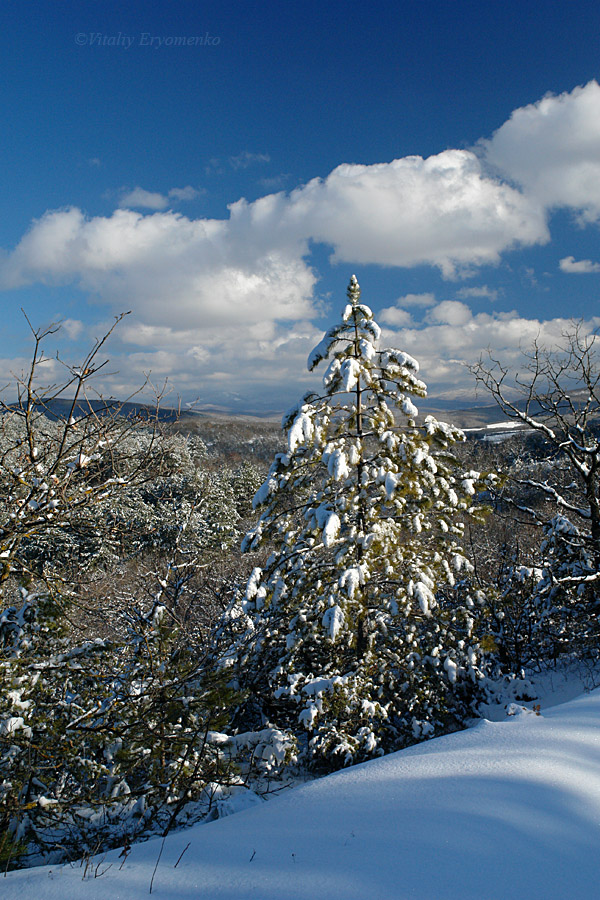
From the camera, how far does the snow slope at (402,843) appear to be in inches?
66.7

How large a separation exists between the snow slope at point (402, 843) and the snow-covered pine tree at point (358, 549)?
2122 mm

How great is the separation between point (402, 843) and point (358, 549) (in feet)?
12.2

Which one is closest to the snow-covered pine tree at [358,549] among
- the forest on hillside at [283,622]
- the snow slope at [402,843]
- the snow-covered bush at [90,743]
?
the forest on hillside at [283,622]

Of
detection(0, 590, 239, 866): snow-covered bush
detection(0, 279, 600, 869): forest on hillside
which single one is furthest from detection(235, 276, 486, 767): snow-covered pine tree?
detection(0, 590, 239, 866): snow-covered bush

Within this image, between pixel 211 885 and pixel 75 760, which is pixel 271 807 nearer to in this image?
pixel 211 885

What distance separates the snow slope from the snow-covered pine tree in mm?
2122

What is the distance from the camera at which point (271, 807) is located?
9.35 feet

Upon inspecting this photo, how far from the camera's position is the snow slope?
1693mm

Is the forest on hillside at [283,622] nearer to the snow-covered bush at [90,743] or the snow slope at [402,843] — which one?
the snow-covered bush at [90,743]

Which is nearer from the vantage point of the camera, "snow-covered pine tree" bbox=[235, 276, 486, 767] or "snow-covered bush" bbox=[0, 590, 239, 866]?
"snow-covered bush" bbox=[0, 590, 239, 866]

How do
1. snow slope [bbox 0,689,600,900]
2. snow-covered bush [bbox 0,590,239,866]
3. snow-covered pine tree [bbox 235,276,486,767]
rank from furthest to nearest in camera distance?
snow-covered pine tree [bbox 235,276,486,767], snow-covered bush [bbox 0,590,239,866], snow slope [bbox 0,689,600,900]

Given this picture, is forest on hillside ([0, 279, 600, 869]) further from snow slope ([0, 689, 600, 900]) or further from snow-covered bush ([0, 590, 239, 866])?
snow slope ([0, 689, 600, 900])

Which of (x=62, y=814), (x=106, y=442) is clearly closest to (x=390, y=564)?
(x=106, y=442)

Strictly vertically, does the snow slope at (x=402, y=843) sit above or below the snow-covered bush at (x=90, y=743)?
above
